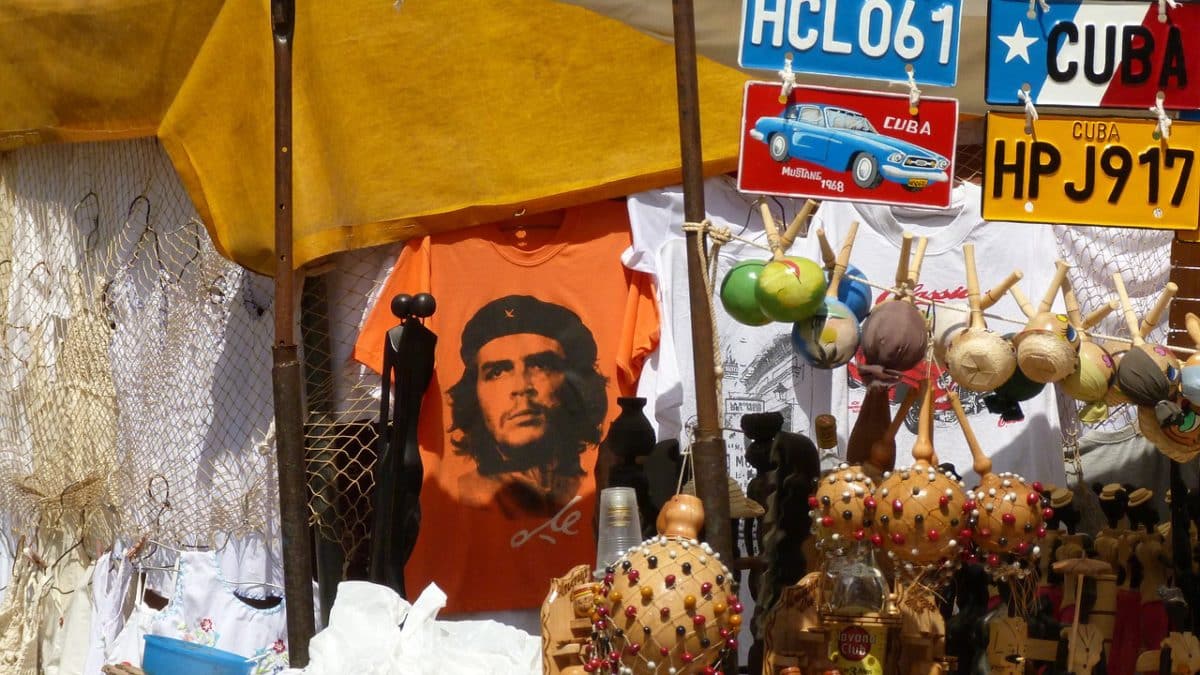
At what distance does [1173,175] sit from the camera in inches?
158

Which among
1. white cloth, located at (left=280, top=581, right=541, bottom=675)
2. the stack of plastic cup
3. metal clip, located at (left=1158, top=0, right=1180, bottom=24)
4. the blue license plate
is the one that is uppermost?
metal clip, located at (left=1158, top=0, right=1180, bottom=24)

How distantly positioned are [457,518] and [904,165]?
1830 millimetres

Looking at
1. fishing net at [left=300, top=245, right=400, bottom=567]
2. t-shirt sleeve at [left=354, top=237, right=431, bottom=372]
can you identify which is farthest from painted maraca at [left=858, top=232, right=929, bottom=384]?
fishing net at [left=300, top=245, right=400, bottom=567]

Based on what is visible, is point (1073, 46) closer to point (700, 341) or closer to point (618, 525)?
point (700, 341)

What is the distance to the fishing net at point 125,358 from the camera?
540cm

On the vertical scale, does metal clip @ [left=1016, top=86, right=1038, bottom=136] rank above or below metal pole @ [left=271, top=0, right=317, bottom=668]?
above

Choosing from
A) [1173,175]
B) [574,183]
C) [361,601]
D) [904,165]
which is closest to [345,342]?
[574,183]

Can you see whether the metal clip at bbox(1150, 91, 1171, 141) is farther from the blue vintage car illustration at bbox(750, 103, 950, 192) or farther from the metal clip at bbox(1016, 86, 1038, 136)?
the blue vintage car illustration at bbox(750, 103, 950, 192)

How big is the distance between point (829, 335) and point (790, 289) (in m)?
0.17

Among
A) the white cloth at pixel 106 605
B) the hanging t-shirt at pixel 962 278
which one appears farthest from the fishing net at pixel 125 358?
the hanging t-shirt at pixel 962 278

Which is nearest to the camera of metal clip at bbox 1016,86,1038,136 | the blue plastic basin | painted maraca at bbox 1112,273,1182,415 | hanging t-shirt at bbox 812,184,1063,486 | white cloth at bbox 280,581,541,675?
painted maraca at bbox 1112,273,1182,415

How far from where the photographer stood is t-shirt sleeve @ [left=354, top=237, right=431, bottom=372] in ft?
16.4

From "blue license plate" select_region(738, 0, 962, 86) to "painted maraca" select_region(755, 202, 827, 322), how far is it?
0.53 m

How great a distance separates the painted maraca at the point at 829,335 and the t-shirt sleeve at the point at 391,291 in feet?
5.00
